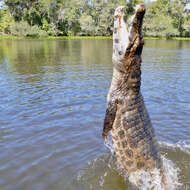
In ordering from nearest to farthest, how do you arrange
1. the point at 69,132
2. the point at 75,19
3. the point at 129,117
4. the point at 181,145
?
the point at 129,117 < the point at 181,145 < the point at 69,132 < the point at 75,19

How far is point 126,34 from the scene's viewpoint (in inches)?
172

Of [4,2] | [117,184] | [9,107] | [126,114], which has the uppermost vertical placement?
[4,2]

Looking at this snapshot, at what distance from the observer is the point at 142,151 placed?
483cm

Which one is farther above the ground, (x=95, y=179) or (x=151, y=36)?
(x=151, y=36)

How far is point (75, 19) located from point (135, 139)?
278 feet

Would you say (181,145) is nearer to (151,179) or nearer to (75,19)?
(151,179)

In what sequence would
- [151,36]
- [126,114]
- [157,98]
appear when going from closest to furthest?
[126,114] < [157,98] < [151,36]

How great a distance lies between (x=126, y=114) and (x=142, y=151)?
2.99ft

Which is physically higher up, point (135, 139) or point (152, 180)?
point (135, 139)

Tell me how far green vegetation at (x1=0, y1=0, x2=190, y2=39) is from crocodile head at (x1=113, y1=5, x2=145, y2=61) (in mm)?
68930

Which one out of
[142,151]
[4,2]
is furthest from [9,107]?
[4,2]

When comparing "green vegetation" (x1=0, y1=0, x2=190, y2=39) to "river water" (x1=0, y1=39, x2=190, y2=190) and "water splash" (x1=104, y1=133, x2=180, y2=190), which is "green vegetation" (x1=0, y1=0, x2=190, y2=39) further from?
"water splash" (x1=104, y1=133, x2=180, y2=190)

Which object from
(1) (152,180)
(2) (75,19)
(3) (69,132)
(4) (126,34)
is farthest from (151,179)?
(2) (75,19)

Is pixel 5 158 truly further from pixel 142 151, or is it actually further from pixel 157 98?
pixel 157 98
